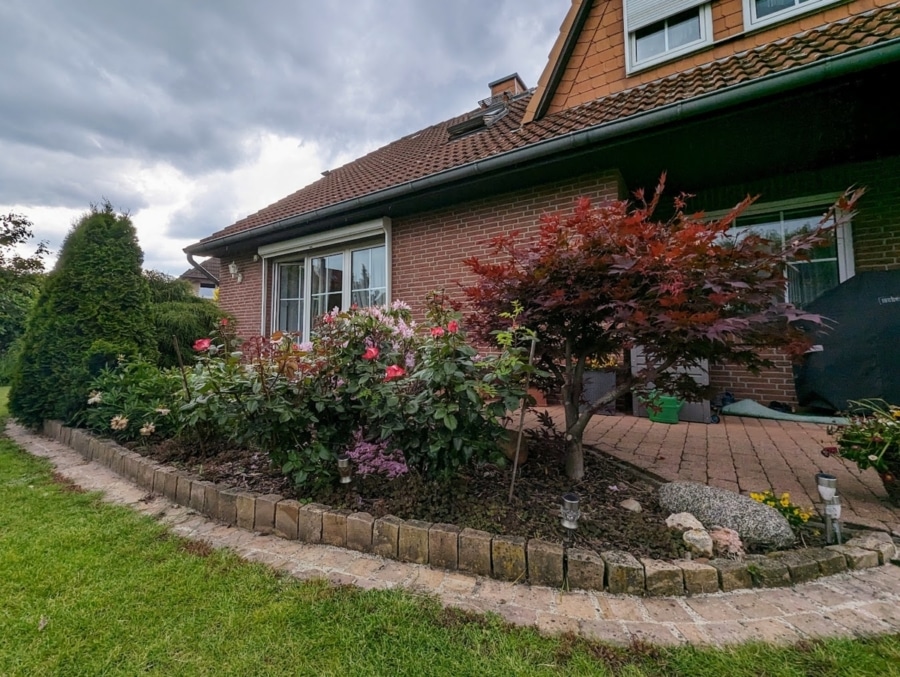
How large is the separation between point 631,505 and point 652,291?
117 cm

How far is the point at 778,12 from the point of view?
4055mm

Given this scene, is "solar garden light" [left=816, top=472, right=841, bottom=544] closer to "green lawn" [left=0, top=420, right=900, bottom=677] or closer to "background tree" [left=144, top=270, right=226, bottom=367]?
"green lawn" [left=0, top=420, right=900, bottom=677]

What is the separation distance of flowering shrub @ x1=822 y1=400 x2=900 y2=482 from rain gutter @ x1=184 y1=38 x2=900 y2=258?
2.48 m

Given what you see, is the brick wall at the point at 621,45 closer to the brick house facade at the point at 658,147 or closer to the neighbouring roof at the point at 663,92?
the brick house facade at the point at 658,147

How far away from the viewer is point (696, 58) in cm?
442

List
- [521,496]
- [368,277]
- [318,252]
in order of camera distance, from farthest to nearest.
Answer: [318,252] → [368,277] → [521,496]

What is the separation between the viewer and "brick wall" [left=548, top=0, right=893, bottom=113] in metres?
3.93

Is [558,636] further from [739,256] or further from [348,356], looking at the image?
[739,256]

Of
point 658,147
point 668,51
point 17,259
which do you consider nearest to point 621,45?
point 668,51

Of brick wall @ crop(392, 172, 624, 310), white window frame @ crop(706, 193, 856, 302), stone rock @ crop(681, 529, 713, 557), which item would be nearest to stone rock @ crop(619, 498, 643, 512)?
stone rock @ crop(681, 529, 713, 557)

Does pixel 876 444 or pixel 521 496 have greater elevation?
pixel 876 444

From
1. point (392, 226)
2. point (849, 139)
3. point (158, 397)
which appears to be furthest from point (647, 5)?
point (158, 397)

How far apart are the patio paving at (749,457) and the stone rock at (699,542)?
2.54 feet

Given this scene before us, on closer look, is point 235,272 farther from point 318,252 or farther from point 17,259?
point 17,259
